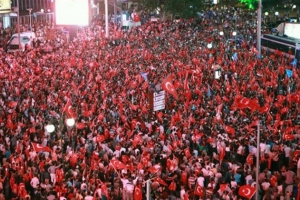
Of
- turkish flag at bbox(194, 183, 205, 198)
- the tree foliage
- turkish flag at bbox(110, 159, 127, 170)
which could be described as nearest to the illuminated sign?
the tree foliage

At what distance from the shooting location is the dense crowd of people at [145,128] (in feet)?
41.8

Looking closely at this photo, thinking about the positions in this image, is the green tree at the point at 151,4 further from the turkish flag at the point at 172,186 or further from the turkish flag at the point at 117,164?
the turkish flag at the point at 172,186

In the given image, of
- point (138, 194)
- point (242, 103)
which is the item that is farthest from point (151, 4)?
point (138, 194)

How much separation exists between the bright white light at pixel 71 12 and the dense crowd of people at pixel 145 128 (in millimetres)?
9588

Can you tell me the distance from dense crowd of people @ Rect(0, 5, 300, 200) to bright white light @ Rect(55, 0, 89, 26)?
9.59 metres

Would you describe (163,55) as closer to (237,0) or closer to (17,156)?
(17,156)

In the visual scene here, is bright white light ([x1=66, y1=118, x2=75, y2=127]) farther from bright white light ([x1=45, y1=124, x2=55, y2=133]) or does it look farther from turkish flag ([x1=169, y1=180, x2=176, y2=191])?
turkish flag ([x1=169, y1=180, x2=176, y2=191])

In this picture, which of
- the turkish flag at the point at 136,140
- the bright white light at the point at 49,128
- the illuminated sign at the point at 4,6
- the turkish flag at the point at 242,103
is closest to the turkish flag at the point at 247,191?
the turkish flag at the point at 136,140

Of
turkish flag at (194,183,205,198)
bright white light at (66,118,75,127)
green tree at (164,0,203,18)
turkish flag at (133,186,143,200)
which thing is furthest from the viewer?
green tree at (164,0,203,18)

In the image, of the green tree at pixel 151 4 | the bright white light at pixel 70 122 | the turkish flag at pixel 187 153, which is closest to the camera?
the turkish flag at pixel 187 153

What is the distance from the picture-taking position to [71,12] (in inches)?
1522

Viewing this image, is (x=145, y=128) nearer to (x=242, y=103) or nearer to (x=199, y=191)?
(x=242, y=103)

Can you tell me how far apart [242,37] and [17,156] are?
28227mm

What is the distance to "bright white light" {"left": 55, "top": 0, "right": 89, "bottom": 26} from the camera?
38.6 meters
